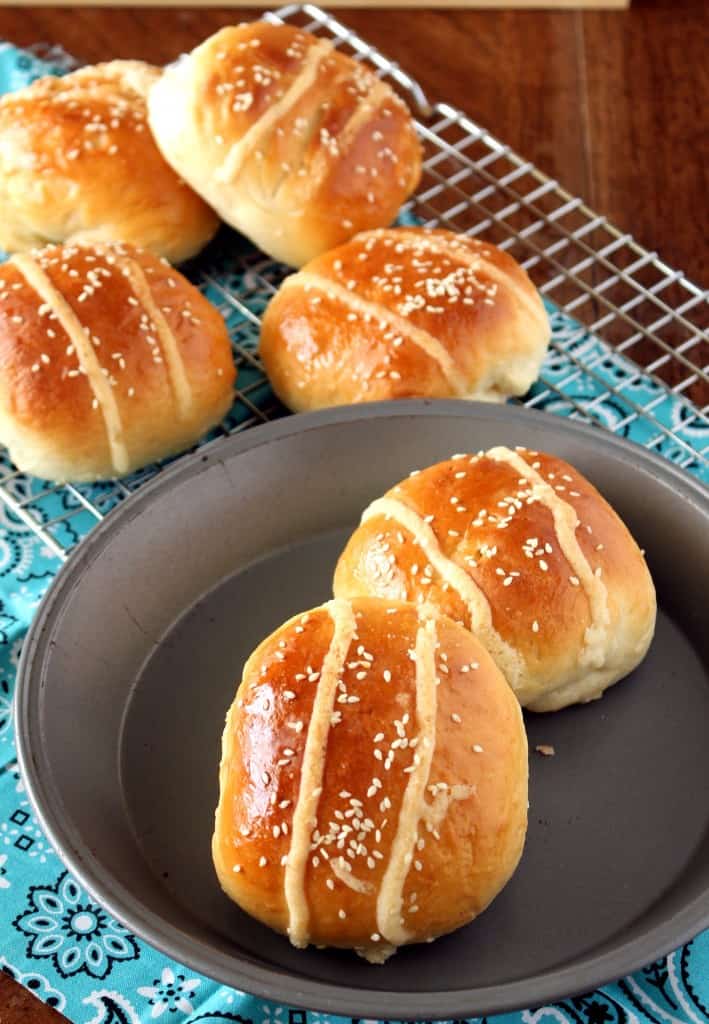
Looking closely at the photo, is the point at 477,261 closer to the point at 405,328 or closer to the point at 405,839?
the point at 405,328

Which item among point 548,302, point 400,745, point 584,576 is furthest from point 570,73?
point 400,745

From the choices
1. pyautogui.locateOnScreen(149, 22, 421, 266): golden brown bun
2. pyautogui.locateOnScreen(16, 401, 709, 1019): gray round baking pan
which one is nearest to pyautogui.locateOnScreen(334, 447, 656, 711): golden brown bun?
pyautogui.locateOnScreen(16, 401, 709, 1019): gray round baking pan

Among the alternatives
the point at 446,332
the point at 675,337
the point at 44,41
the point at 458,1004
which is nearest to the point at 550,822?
the point at 458,1004

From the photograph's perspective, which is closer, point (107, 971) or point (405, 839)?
point (405, 839)

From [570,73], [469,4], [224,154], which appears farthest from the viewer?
[469,4]

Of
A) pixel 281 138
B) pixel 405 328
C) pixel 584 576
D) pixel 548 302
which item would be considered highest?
pixel 281 138

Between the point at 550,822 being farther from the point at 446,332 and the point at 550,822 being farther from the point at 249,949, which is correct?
the point at 446,332

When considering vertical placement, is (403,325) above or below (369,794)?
below
